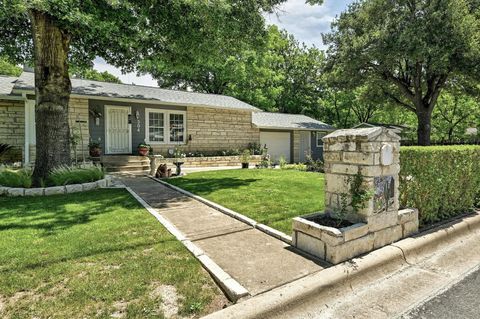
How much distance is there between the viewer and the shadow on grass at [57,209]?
4.44 metres

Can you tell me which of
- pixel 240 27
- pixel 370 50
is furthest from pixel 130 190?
pixel 370 50

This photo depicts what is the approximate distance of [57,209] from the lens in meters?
5.43

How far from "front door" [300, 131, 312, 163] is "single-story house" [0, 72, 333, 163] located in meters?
2.63

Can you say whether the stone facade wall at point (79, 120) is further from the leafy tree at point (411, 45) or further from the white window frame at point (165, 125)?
the leafy tree at point (411, 45)

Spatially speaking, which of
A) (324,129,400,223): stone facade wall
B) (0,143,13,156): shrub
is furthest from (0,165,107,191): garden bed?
(324,129,400,223): stone facade wall

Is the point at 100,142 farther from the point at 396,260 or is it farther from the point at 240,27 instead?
the point at 396,260

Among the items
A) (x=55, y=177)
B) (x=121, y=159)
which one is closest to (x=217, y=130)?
(x=121, y=159)

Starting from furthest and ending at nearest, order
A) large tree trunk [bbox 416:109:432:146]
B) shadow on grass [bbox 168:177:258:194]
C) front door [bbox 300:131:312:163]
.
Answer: front door [bbox 300:131:312:163]
large tree trunk [bbox 416:109:432:146]
shadow on grass [bbox 168:177:258:194]

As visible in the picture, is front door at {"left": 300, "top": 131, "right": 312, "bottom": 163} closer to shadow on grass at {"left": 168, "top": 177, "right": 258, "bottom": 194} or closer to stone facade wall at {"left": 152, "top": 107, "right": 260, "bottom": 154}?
stone facade wall at {"left": 152, "top": 107, "right": 260, "bottom": 154}

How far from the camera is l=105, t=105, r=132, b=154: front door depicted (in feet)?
41.4

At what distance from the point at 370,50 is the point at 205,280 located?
17308 millimetres

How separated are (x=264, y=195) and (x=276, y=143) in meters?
12.8

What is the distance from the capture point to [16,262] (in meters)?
3.05

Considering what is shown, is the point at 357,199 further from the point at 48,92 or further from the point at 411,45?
the point at 411,45
